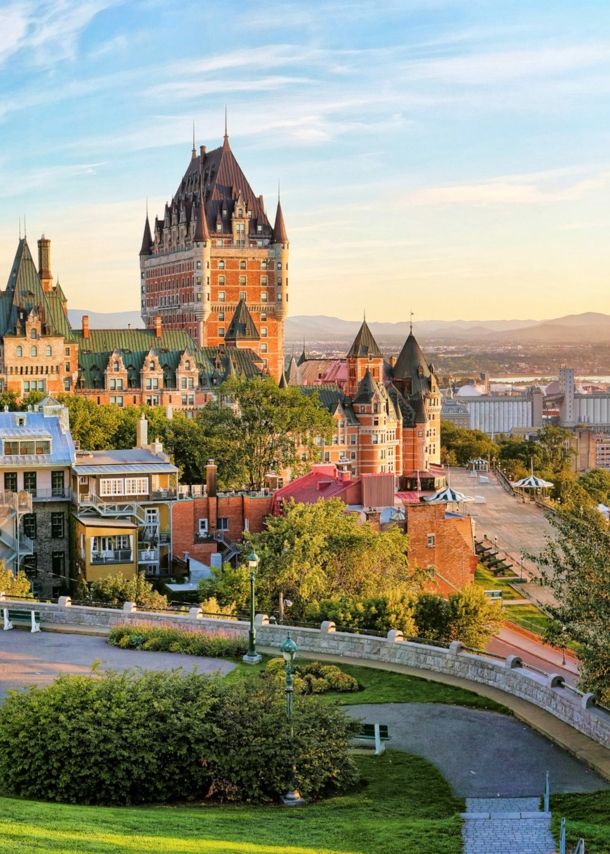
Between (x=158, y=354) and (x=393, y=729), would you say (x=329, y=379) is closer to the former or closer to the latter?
(x=158, y=354)

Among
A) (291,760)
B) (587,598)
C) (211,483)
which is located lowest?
(291,760)

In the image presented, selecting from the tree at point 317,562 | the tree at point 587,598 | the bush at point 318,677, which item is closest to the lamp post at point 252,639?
the bush at point 318,677

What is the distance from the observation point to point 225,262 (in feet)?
491

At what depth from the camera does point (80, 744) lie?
22281 mm

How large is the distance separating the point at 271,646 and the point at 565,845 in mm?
14304

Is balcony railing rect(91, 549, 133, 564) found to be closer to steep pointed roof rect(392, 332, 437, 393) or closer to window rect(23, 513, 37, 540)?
window rect(23, 513, 37, 540)

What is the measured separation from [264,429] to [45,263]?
176 feet

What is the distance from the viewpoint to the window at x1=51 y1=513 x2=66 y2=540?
52.5 metres

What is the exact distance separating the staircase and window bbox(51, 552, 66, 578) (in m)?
32.3

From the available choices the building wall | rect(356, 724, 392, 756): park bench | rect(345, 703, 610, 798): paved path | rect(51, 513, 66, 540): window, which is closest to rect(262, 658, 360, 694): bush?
rect(345, 703, 610, 798): paved path

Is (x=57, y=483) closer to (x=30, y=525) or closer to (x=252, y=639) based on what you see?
(x=30, y=525)

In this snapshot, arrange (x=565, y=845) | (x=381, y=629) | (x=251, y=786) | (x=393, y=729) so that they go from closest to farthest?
1. (x=565, y=845)
2. (x=251, y=786)
3. (x=393, y=729)
4. (x=381, y=629)

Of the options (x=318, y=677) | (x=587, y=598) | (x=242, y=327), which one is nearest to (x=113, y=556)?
(x=318, y=677)

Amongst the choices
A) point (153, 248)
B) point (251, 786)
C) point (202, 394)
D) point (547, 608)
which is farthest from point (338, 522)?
point (153, 248)
